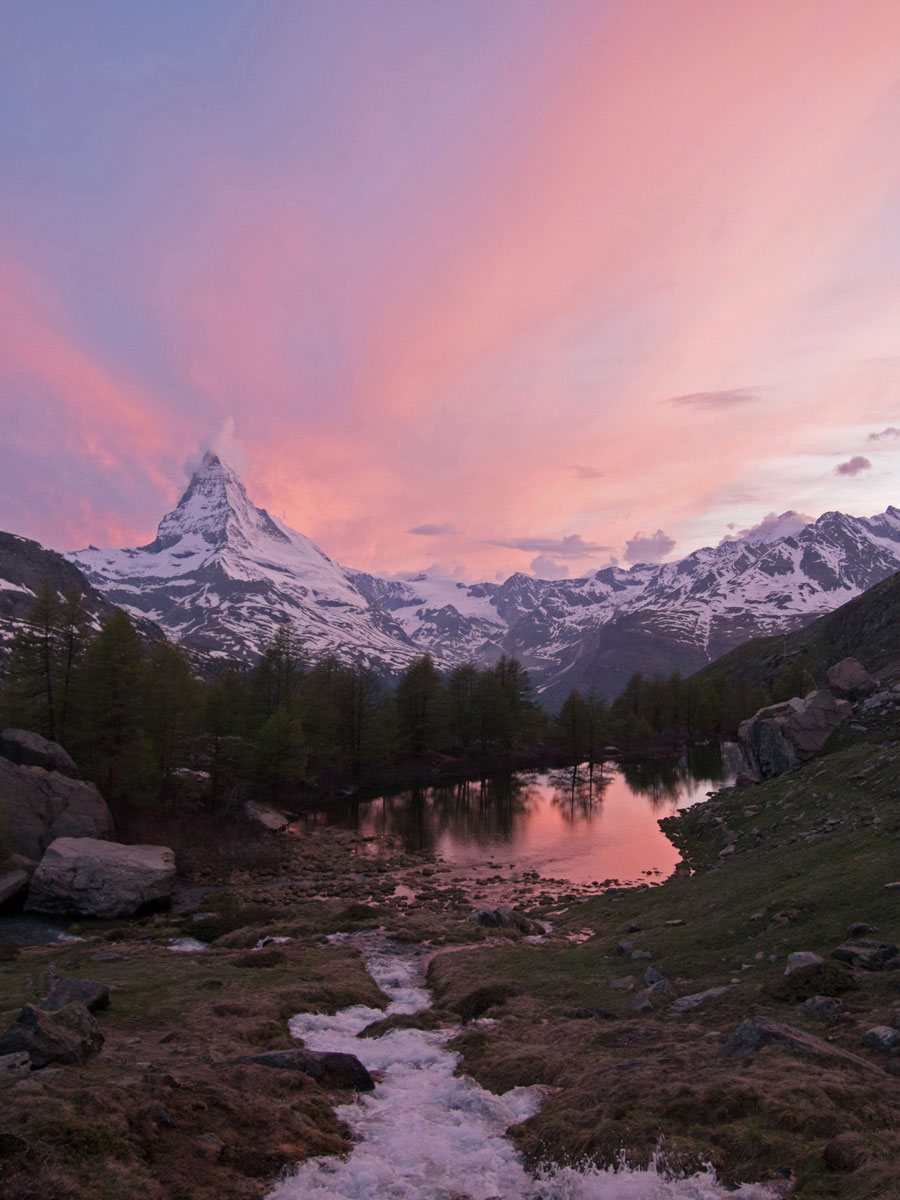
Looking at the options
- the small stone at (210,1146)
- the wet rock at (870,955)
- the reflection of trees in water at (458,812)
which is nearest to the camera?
the small stone at (210,1146)

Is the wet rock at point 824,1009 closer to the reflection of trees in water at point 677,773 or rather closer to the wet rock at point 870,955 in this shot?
the wet rock at point 870,955

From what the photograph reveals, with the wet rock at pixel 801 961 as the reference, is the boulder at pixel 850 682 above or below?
above

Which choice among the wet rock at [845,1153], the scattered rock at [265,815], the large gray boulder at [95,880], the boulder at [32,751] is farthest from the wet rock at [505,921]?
the scattered rock at [265,815]

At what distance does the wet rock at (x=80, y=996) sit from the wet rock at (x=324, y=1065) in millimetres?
6709

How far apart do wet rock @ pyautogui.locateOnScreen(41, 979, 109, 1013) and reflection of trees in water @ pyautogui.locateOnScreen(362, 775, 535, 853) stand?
1733 inches

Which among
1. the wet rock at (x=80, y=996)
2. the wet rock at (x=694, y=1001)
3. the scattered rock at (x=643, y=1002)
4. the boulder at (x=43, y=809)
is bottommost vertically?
the scattered rock at (x=643, y=1002)

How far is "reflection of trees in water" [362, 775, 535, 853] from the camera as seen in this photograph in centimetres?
6850

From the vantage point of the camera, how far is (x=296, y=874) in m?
52.7

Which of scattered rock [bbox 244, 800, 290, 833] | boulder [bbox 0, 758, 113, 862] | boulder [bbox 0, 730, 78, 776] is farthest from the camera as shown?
scattered rock [bbox 244, 800, 290, 833]

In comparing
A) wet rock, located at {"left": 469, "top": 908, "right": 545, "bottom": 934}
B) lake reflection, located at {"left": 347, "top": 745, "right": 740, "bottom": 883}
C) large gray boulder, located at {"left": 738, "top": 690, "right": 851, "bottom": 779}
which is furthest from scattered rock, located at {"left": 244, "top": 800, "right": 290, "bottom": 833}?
large gray boulder, located at {"left": 738, "top": 690, "right": 851, "bottom": 779}

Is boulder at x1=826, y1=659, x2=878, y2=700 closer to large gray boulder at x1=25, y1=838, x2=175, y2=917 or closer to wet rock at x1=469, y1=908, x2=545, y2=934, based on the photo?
wet rock at x1=469, y1=908, x2=545, y2=934

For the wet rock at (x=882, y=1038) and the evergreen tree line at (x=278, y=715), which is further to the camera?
the evergreen tree line at (x=278, y=715)

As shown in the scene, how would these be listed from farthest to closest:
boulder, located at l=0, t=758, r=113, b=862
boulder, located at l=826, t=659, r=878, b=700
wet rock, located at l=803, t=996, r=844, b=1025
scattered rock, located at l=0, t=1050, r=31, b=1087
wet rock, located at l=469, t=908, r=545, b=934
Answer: boulder, located at l=826, t=659, r=878, b=700 → boulder, located at l=0, t=758, r=113, b=862 → wet rock, located at l=469, t=908, r=545, b=934 → wet rock, located at l=803, t=996, r=844, b=1025 → scattered rock, located at l=0, t=1050, r=31, b=1087

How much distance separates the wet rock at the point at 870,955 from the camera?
1722 centimetres
